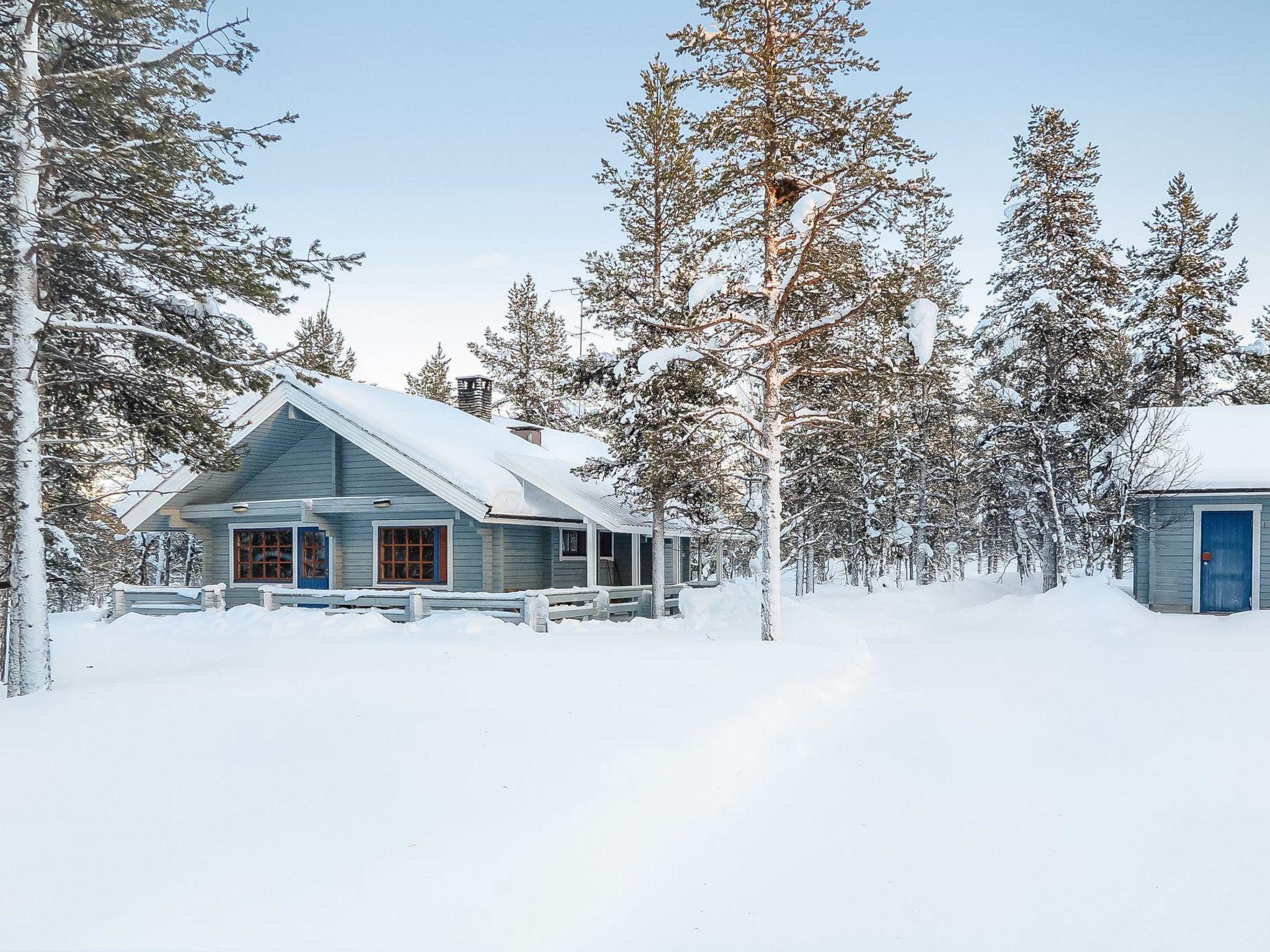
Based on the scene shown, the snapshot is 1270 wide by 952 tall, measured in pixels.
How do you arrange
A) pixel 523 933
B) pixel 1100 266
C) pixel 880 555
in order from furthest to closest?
pixel 880 555, pixel 1100 266, pixel 523 933

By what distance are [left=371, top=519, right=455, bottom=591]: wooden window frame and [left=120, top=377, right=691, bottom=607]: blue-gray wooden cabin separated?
32 mm

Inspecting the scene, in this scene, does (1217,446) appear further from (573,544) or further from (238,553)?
(238,553)

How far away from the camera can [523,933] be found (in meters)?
3.94

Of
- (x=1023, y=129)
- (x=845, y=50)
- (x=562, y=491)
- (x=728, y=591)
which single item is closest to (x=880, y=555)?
(x=728, y=591)

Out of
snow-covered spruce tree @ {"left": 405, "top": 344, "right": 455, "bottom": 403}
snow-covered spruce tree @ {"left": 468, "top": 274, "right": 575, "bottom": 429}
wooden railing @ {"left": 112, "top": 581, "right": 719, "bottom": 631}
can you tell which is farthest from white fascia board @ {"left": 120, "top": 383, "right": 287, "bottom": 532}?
snow-covered spruce tree @ {"left": 405, "top": 344, "right": 455, "bottom": 403}

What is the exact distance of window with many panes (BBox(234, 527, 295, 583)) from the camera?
18969 millimetres

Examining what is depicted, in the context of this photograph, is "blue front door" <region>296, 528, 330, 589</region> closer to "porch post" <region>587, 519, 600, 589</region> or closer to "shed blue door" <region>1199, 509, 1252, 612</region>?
"porch post" <region>587, 519, 600, 589</region>

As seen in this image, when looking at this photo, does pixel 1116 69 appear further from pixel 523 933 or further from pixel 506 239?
pixel 523 933

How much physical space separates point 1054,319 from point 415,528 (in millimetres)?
18748

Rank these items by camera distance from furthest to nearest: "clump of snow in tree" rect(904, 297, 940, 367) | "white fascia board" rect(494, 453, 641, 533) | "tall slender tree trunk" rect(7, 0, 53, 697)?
"white fascia board" rect(494, 453, 641, 533) < "clump of snow in tree" rect(904, 297, 940, 367) < "tall slender tree trunk" rect(7, 0, 53, 697)

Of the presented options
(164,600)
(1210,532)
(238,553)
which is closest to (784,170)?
(1210,532)

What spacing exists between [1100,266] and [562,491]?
1757 centimetres

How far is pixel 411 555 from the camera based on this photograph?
58.4 feet

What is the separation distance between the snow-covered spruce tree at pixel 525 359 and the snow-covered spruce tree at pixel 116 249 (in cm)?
2488
